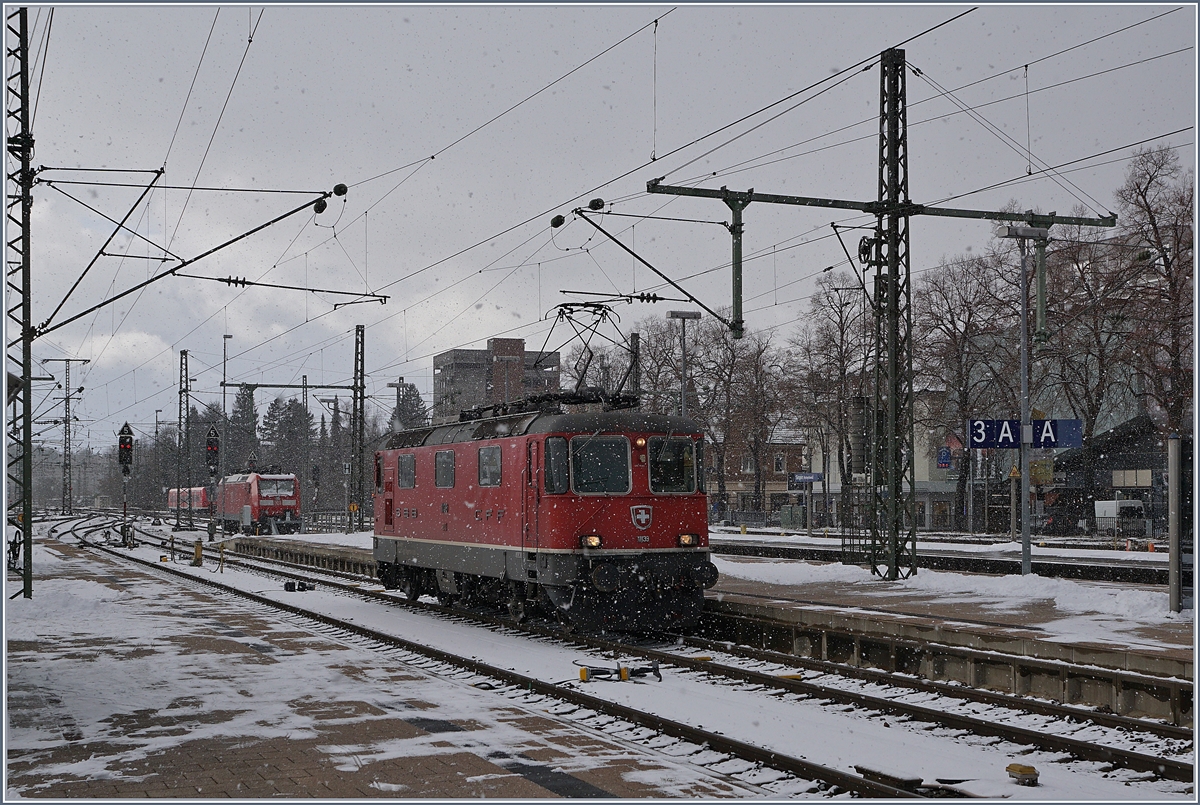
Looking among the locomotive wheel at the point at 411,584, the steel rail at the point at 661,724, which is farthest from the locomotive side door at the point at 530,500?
the locomotive wheel at the point at 411,584

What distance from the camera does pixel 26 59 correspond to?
800 inches

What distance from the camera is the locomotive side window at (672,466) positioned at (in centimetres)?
1694

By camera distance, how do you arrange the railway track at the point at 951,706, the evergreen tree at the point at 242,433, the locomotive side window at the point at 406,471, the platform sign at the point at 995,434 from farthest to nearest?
1. the evergreen tree at the point at 242,433
2. the platform sign at the point at 995,434
3. the locomotive side window at the point at 406,471
4. the railway track at the point at 951,706

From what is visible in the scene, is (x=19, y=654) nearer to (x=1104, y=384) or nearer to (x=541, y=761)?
(x=541, y=761)

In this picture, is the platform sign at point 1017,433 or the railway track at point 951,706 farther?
the platform sign at point 1017,433

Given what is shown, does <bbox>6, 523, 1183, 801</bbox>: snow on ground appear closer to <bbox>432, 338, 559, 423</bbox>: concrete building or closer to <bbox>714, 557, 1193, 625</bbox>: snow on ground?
<bbox>714, 557, 1193, 625</bbox>: snow on ground

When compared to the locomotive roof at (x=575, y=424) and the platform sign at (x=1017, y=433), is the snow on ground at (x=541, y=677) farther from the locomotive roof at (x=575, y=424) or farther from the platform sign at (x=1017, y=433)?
the platform sign at (x=1017, y=433)

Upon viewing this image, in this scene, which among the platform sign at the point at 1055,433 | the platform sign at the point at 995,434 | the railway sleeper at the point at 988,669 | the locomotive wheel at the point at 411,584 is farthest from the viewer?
the locomotive wheel at the point at 411,584

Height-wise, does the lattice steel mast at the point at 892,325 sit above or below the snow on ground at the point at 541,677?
above

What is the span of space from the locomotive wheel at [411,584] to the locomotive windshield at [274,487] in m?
37.5

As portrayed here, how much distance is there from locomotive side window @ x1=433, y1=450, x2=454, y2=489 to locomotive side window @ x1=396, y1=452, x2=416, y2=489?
1.29 m

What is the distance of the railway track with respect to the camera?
9219 mm

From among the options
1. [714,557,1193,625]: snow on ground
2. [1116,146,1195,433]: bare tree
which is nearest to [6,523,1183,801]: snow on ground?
[714,557,1193,625]: snow on ground

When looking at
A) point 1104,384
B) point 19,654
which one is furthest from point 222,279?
point 1104,384
